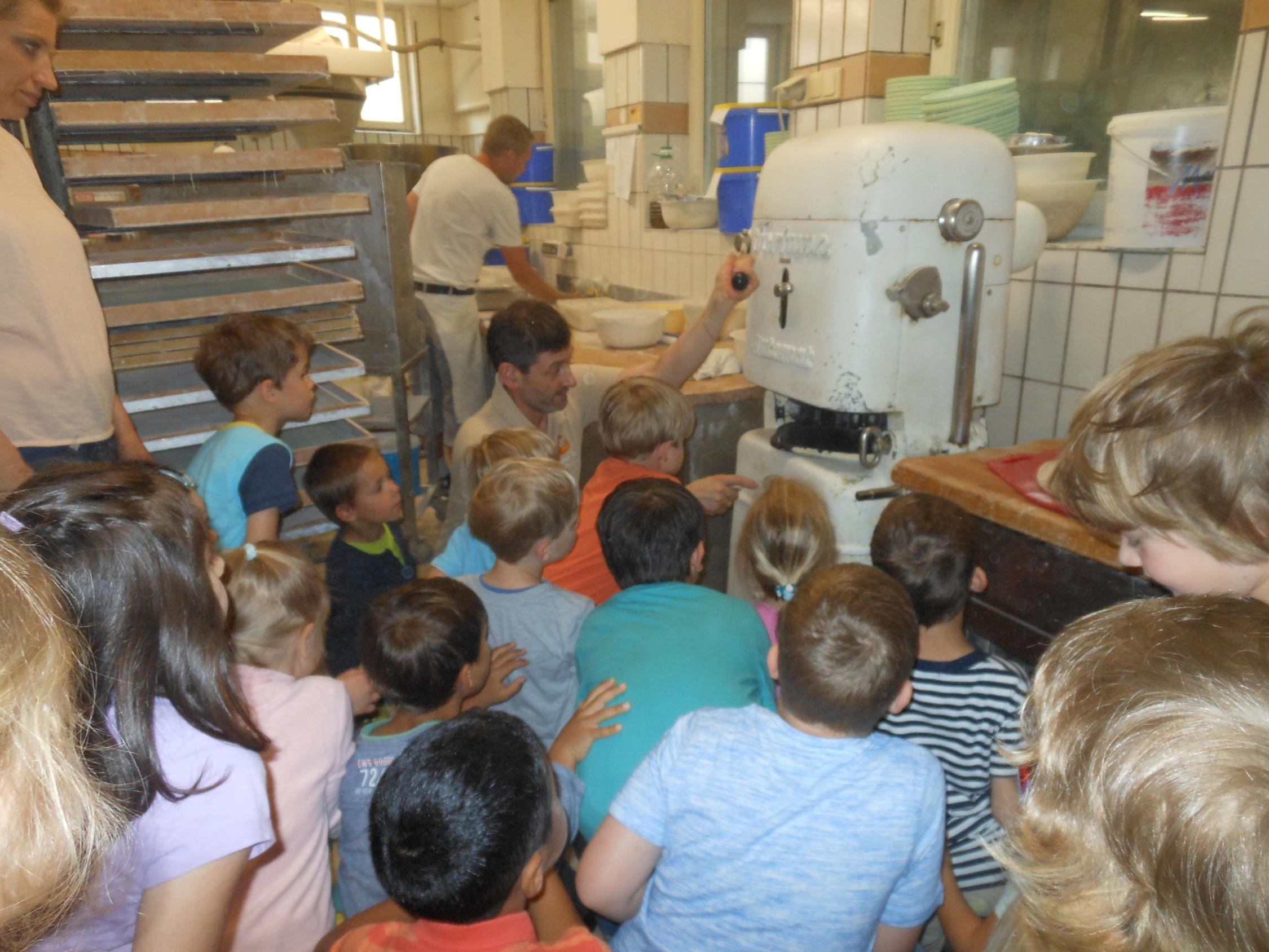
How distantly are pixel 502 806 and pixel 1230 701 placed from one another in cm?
65

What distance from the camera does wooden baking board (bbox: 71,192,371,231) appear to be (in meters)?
1.70

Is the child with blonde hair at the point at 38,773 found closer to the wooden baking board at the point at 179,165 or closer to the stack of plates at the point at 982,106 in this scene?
the wooden baking board at the point at 179,165

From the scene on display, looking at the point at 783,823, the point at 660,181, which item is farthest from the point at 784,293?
the point at 660,181

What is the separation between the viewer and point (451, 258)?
12.1 feet

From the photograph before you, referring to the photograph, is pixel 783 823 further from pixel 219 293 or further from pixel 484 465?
pixel 219 293

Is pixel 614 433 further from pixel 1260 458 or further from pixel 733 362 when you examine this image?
pixel 1260 458

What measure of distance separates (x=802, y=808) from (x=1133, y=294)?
1.44m

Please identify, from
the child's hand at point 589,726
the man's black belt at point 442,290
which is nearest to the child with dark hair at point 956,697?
the child's hand at point 589,726

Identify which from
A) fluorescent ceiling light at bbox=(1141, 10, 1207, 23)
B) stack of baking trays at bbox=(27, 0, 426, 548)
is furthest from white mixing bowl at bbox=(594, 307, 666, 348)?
fluorescent ceiling light at bbox=(1141, 10, 1207, 23)

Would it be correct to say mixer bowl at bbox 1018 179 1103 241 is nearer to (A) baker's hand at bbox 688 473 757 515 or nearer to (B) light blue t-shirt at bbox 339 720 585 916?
(A) baker's hand at bbox 688 473 757 515

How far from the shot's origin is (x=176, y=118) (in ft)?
5.76

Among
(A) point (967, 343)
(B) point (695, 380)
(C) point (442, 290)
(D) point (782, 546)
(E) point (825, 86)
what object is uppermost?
(E) point (825, 86)

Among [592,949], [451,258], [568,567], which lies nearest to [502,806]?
[592,949]

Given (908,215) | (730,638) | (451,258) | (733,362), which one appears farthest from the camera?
(451,258)
